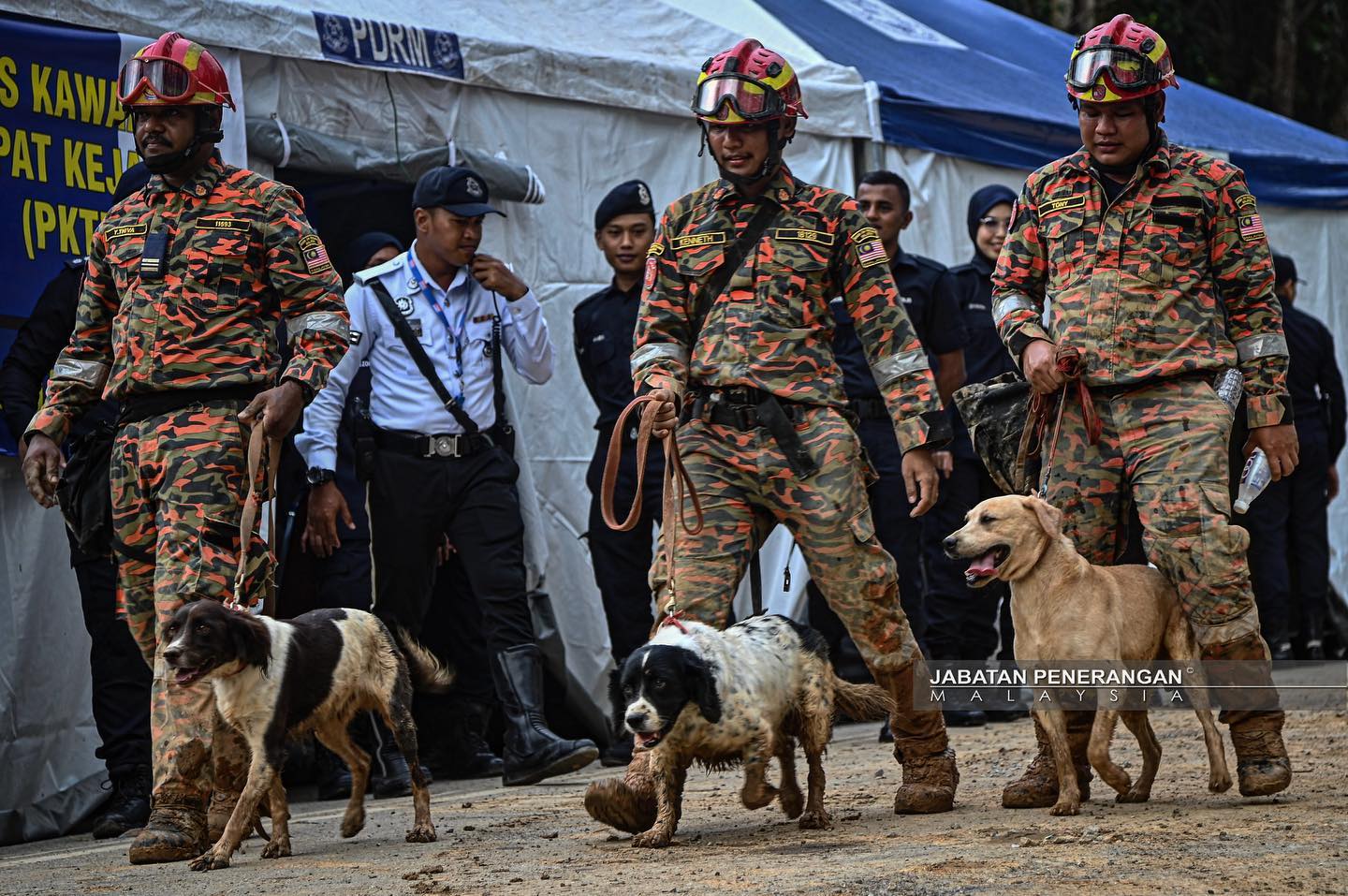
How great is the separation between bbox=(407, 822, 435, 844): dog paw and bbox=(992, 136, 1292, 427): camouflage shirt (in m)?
2.57

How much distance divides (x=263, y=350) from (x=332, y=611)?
954 millimetres

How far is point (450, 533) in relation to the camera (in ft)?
27.2

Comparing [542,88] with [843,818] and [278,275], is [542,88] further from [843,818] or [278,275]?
[843,818]

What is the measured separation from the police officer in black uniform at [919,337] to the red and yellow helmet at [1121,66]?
324cm

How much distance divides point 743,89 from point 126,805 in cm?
383

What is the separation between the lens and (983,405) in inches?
265

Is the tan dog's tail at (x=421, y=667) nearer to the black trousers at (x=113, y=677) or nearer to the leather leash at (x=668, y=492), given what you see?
the black trousers at (x=113, y=677)

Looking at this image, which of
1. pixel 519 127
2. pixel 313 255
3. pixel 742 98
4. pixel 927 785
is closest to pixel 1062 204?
pixel 742 98

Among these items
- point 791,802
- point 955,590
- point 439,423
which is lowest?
point 791,802

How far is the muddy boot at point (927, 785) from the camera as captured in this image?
6.26 m

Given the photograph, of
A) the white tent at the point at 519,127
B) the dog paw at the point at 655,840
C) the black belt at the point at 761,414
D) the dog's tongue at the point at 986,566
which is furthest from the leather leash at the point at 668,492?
the white tent at the point at 519,127

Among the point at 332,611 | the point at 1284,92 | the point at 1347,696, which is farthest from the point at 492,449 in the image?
the point at 1284,92

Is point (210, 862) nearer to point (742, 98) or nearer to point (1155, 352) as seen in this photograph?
point (742, 98)

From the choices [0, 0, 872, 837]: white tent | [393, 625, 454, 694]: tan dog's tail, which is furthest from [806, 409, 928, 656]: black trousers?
[393, 625, 454, 694]: tan dog's tail
